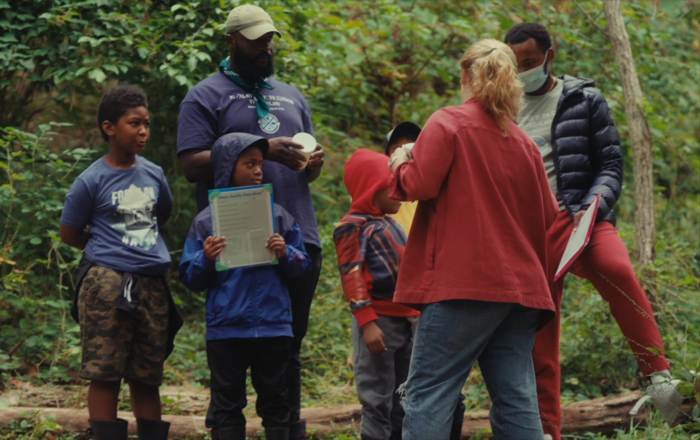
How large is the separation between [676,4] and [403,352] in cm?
708

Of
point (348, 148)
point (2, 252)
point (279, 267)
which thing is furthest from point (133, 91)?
point (348, 148)

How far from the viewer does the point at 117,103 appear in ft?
13.5

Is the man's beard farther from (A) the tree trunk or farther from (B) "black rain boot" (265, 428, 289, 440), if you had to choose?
(A) the tree trunk

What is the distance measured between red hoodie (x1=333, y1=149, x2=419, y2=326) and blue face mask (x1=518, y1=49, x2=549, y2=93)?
0.86m

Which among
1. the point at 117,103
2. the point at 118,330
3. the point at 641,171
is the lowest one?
the point at 118,330

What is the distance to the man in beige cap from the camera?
3.83 meters

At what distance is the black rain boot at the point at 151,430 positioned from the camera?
407cm

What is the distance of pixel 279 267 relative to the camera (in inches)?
148

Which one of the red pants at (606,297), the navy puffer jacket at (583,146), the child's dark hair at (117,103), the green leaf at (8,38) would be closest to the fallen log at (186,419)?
the red pants at (606,297)

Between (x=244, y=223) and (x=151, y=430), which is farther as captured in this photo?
(x=151, y=430)

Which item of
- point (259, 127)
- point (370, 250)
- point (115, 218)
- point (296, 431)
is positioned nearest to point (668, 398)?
point (370, 250)

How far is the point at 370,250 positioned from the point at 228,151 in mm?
913

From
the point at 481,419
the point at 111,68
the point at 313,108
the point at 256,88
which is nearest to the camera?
the point at 256,88

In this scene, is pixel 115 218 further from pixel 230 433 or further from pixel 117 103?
pixel 230 433
